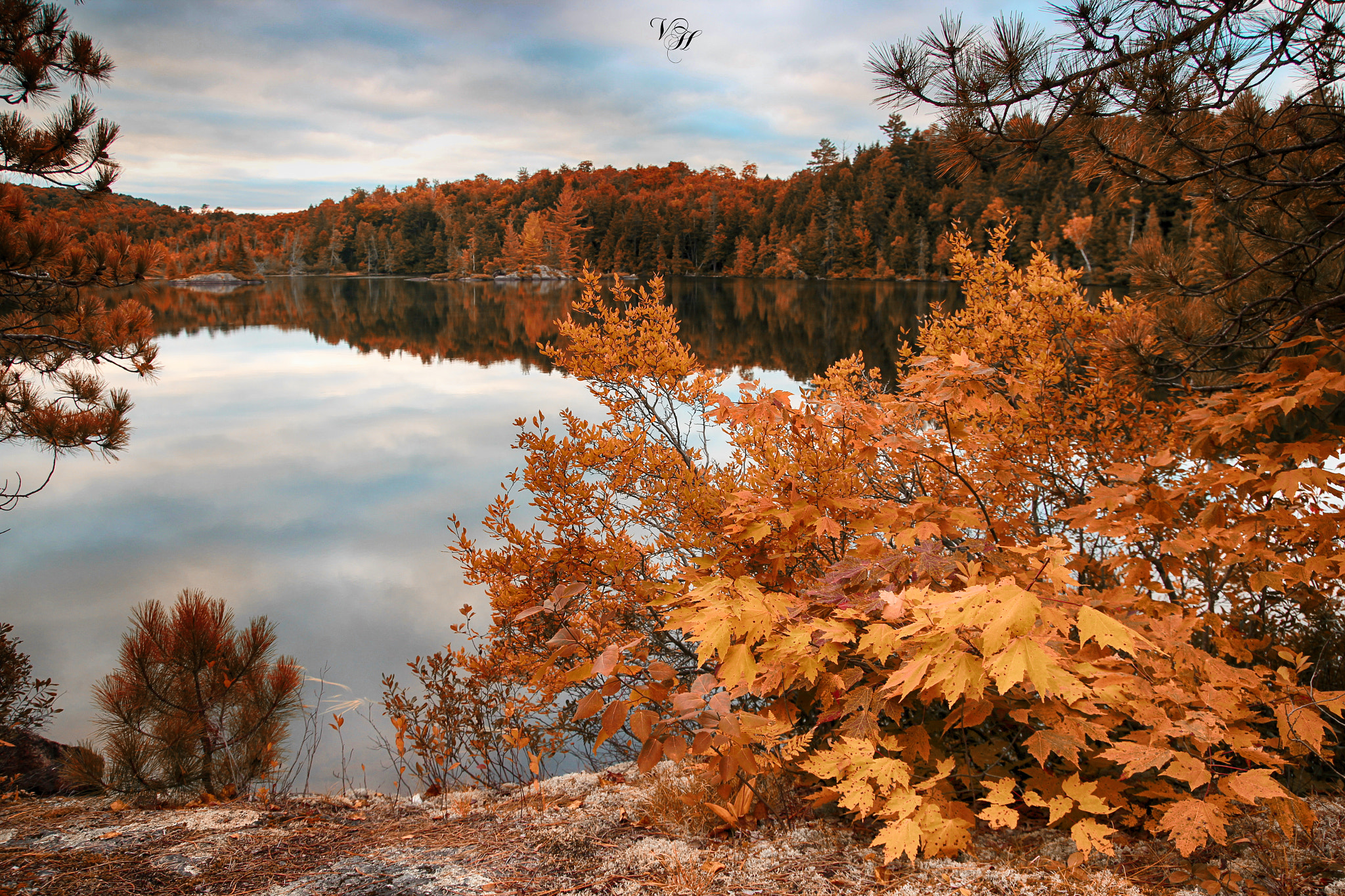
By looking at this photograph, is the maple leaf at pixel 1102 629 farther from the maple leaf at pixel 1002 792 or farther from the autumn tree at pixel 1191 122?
the autumn tree at pixel 1191 122

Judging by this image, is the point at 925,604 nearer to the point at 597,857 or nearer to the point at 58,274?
the point at 597,857

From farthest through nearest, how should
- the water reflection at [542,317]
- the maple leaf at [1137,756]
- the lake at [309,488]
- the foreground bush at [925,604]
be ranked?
the water reflection at [542,317] < the lake at [309,488] < the foreground bush at [925,604] < the maple leaf at [1137,756]

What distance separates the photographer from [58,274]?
5418 millimetres

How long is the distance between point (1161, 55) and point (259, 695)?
612 centimetres

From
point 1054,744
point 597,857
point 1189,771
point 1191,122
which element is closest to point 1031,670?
point 1054,744

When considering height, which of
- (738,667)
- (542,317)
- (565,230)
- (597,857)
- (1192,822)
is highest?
(565,230)

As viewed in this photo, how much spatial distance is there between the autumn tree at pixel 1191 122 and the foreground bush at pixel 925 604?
0.81 meters

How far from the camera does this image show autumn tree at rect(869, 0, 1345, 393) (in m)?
3.35

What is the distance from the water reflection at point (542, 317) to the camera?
2542 centimetres

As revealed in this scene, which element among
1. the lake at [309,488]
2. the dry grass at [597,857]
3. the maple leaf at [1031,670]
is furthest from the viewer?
the lake at [309,488]

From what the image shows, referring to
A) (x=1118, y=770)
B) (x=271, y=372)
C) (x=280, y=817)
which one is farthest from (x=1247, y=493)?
(x=271, y=372)

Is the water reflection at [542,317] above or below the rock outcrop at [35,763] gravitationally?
above

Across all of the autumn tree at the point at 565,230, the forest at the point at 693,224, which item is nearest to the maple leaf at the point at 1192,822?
the forest at the point at 693,224

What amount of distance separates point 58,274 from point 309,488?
9.25 m
